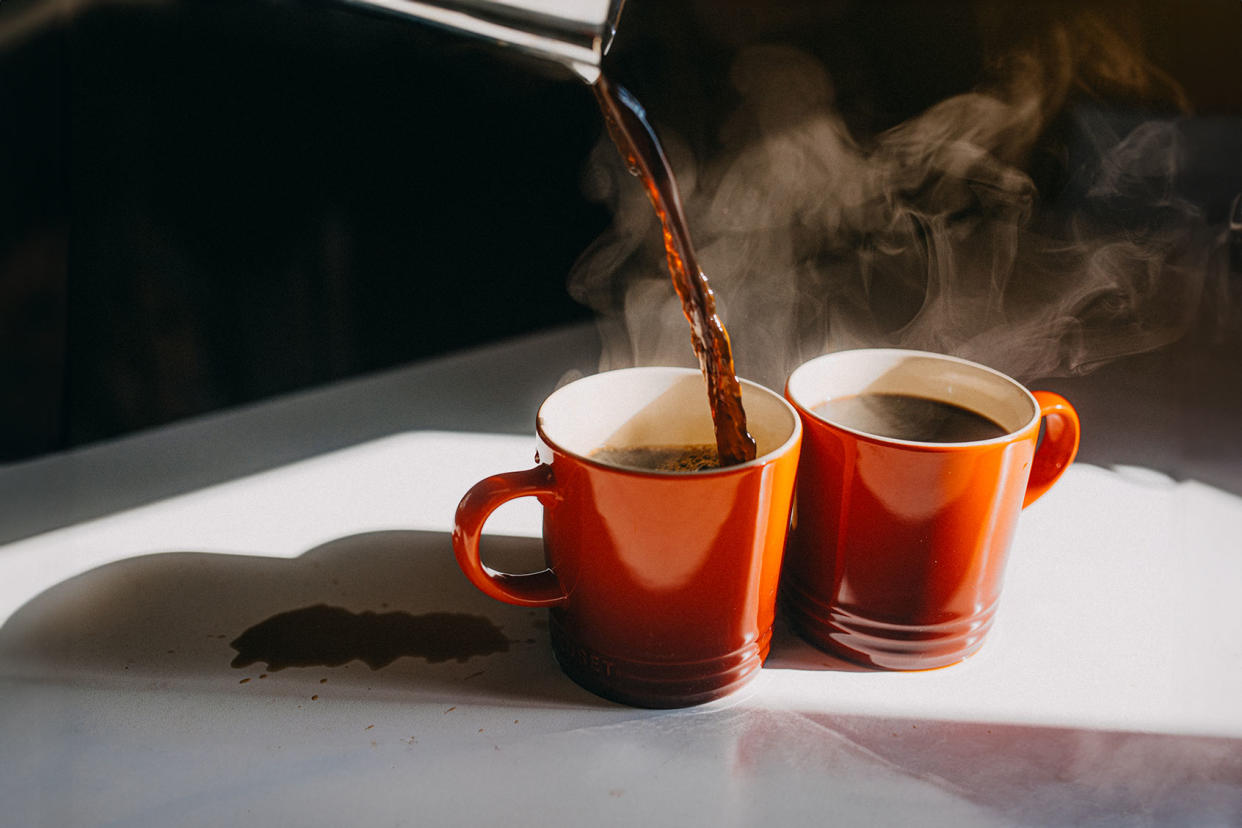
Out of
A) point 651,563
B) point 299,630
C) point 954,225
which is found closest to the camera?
point 651,563

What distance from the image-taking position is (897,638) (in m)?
0.61

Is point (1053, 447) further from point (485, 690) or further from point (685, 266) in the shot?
point (485, 690)

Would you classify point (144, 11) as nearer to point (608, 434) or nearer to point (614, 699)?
point (608, 434)

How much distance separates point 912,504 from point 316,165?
0.86m

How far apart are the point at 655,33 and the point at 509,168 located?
258 mm

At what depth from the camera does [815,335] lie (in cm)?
114

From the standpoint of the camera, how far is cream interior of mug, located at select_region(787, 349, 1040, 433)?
0.64 m

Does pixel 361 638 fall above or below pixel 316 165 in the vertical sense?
below

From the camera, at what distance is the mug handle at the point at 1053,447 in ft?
2.12

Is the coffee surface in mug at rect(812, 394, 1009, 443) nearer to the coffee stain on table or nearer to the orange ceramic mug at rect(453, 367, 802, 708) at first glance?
the orange ceramic mug at rect(453, 367, 802, 708)

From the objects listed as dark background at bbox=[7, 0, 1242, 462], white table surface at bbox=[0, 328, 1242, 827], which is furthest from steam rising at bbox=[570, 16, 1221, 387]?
white table surface at bbox=[0, 328, 1242, 827]

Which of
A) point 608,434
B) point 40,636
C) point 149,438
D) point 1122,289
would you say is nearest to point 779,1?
point 1122,289

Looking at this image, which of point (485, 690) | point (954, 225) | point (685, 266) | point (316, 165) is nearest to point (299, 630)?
point (485, 690)

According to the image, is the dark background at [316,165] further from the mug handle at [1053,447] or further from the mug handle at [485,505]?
the mug handle at [485,505]
